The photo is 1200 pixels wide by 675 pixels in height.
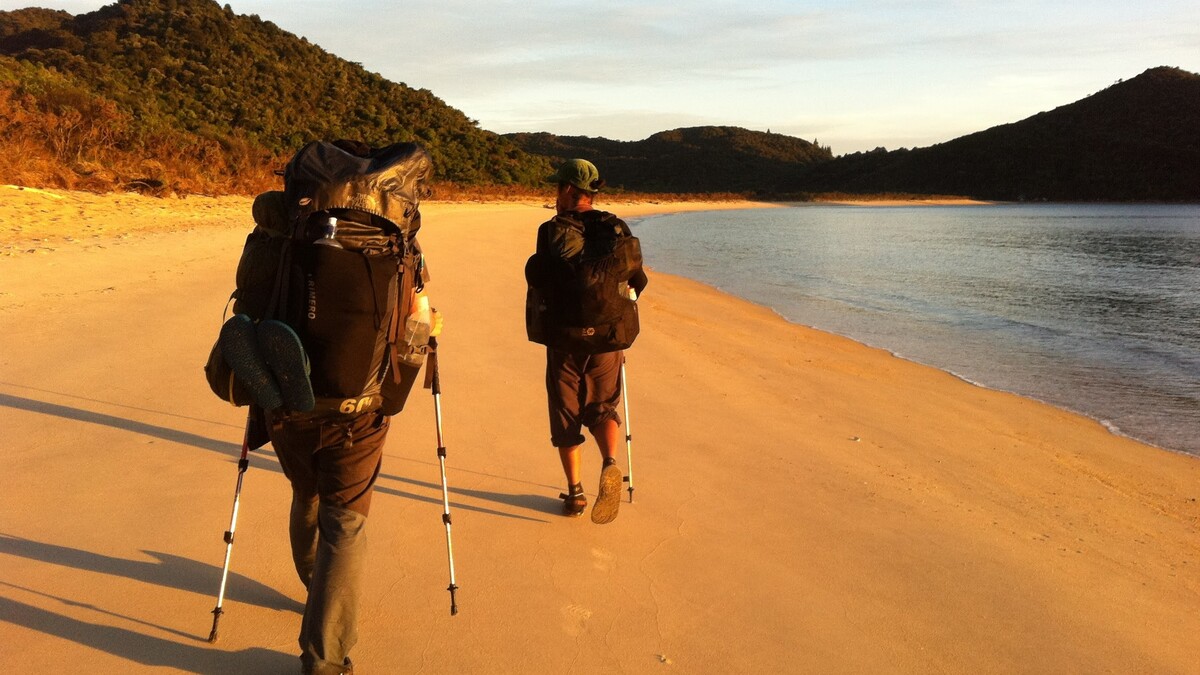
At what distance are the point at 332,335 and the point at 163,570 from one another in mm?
1720

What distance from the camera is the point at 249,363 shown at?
2.65 metres

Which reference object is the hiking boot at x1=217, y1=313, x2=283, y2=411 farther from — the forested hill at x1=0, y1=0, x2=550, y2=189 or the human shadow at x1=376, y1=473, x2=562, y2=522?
the forested hill at x1=0, y1=0, x2=550, y2=189

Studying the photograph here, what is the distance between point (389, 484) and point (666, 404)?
2600 mm

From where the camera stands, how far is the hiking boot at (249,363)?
8.66 feet

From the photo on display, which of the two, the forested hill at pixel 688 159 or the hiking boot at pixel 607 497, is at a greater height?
the forested hill at pixel 688 159

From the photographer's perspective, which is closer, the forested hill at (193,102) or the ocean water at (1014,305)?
the ocean water at (1014,305)

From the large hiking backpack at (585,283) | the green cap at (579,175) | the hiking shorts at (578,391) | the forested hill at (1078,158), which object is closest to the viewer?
the large hiking backpack at (585,283)

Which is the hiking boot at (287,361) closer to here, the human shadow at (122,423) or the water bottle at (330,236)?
the water bottle at (330,236)

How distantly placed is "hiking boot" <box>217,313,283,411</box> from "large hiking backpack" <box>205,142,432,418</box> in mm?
80

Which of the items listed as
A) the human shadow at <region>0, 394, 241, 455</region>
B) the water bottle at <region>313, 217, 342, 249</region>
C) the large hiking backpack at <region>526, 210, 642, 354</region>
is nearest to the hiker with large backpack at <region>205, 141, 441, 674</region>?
the water bottle at <region>313, 217, 342, 249</region>

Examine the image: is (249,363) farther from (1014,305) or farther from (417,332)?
(1014,305)

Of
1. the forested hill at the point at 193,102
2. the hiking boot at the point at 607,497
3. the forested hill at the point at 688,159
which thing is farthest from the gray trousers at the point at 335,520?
the forested hill at the point at 688,159

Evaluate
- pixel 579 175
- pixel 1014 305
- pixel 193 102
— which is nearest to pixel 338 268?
pixel 579 175

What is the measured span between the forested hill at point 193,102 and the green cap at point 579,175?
55.8ft
